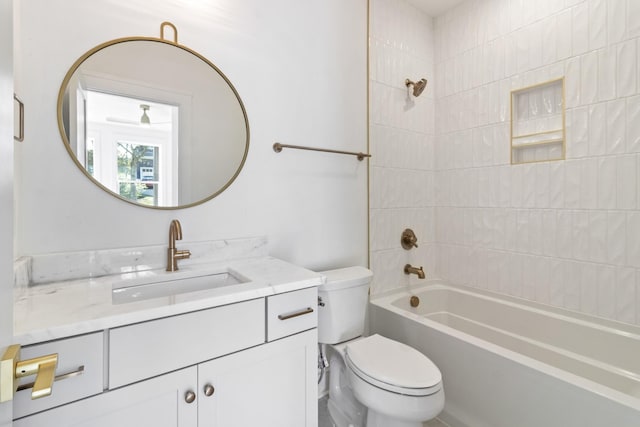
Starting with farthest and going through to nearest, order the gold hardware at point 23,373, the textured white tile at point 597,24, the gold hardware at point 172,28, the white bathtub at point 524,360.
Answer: the textured white tile at point 597,24
the gold hardware at point 172,28
the white bathtub at point 524,360
the gold hardware at point 23,373

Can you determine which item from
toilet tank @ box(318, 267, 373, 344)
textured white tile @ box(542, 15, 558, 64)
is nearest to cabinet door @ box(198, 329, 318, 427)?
toilet tank @ box(318, 267, 373, 344)

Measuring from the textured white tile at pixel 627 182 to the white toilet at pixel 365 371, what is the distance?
4.38 ft

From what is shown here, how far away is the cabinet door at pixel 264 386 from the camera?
93 cm

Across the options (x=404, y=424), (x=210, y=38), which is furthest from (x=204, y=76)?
(x=404, y=424)

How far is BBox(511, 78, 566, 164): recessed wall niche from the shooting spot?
180 centimetres

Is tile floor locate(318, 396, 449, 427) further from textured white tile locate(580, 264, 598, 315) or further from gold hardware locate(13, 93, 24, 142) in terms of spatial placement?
gold hardware locate(13, 93, 24, 142)

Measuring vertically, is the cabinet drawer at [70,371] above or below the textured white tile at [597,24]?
below

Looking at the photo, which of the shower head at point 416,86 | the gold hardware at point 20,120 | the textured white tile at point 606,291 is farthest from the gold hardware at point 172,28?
the textured white tile at point 606,291

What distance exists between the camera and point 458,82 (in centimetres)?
227

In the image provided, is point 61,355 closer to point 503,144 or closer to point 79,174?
point 79,174

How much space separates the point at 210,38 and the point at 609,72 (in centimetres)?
208

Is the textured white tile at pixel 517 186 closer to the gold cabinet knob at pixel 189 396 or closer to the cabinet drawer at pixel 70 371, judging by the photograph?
the gold cabinet knob at pixel 189 396

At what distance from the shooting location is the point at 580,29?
66.1 inches

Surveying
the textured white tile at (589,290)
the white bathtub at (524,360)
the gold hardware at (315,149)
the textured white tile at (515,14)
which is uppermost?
the textured white tile at (515,14)
